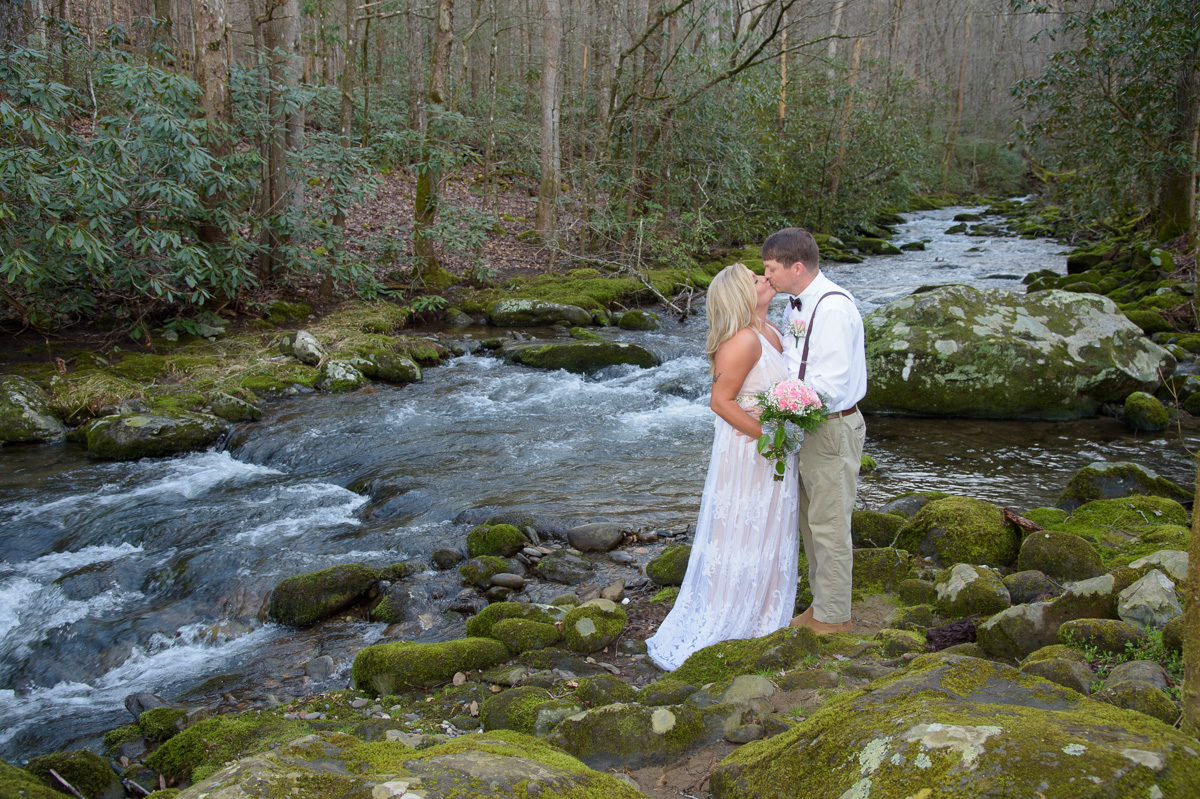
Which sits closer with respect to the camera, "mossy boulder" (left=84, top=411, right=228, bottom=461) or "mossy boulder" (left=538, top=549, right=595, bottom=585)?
"mossy boulder" (left=538, top=549, right=595, bottom=585)

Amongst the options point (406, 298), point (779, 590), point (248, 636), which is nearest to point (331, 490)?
point (248, 636)

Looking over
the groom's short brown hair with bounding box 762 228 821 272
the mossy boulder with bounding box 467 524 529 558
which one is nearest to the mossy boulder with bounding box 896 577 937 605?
the groom's short brown hair with bounding box 762 228 821 272

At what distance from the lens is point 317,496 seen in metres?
8.12

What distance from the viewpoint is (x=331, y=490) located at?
829cm

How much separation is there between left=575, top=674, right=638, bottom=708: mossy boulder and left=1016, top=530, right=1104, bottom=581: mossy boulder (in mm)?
2656

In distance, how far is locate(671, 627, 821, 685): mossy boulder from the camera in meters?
3.83

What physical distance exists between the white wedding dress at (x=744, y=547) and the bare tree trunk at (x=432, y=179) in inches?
498

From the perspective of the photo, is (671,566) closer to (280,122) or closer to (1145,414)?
(1145,414)

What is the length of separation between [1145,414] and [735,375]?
7522mm

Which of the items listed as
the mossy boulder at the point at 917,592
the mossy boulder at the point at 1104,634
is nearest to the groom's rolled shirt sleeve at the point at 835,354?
the mossy boulder at the point at 917,592

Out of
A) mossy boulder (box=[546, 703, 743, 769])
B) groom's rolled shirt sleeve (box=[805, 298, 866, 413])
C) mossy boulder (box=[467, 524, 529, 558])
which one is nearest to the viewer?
mossy boulder (box=[546, 703, 743, 769])

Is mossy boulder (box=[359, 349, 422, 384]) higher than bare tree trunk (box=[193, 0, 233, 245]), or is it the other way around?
bare tree trunk (box=[193, 0, 233, 245])

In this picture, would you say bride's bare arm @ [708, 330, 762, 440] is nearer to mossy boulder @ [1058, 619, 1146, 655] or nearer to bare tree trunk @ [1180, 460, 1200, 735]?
mossy boulder @ [1058, 619, 1146, 655]

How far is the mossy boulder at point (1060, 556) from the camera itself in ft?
15.1
